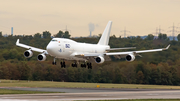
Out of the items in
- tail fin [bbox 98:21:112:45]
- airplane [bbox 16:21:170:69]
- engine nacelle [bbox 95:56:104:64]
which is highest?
tail fin [bbox 98:21:112:45]

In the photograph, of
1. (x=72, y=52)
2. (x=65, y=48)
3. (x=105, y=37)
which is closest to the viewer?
(x=65, y=48)

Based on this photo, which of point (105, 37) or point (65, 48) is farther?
point (105, 37)

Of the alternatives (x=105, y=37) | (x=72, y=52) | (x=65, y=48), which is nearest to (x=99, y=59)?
(x=72, y=52)

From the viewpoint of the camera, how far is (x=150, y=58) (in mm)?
117625

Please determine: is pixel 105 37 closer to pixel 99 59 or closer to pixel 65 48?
pixel 99 59

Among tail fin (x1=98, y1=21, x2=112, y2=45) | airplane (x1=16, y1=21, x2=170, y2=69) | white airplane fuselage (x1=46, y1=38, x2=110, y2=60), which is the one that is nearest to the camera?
white airplane fuselage (x1=46, y1=38, x2=110, y2=60)

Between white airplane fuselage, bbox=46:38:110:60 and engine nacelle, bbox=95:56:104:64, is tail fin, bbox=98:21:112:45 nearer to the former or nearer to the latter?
white airplane fuselage, bbox=46:38:110:60

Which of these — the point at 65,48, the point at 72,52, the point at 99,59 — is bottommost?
the point at 99,59

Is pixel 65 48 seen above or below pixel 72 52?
above

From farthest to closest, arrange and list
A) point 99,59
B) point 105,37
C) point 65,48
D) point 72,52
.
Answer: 1. point 105,37
2. point 99,59
3. point 72,52
4. point 65,48

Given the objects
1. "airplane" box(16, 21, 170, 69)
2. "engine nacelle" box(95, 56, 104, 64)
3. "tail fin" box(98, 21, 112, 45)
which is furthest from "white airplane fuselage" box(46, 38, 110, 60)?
"tail fin" box(98, 21, 112, 45)

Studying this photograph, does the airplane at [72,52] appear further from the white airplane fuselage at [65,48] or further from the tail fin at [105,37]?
the tail fin at [105,37]

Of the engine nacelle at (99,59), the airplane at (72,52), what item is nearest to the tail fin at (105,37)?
the airplane at (72,52)

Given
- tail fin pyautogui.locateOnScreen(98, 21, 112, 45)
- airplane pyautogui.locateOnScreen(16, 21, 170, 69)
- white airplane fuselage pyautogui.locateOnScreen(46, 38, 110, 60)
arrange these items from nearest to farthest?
1. white airplane fuselage pyautogui.locateOnScreen(46, 38, 110, 60)
2. airplane pyautogui.locateOnScreen(16, 21, 170, 69)
3. tail fin pyautogui.locateOnScreen(98, 21, 112, 45)
